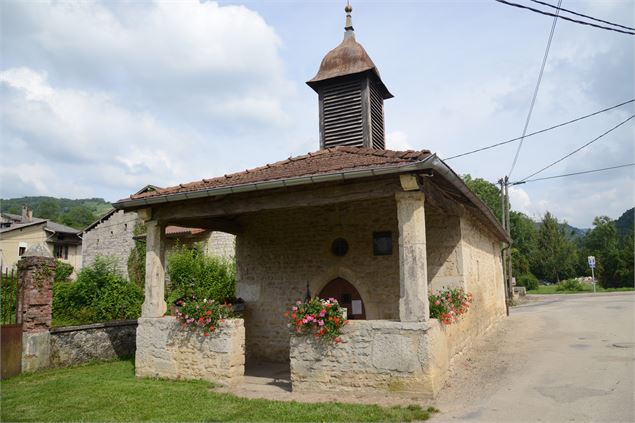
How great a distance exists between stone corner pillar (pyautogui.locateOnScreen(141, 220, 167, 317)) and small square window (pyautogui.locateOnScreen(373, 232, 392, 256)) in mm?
3841

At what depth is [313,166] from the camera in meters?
6.69

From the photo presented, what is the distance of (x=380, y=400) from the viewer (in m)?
5.47

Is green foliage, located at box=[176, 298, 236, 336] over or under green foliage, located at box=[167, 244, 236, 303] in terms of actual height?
under

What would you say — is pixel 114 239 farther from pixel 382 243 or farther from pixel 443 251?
pixel 443 251

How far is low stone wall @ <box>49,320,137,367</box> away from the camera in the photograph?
8.20 meters

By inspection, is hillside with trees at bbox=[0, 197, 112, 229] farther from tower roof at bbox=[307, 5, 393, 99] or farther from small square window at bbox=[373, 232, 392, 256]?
small square window at bbox=[373, 232, 392, 256]

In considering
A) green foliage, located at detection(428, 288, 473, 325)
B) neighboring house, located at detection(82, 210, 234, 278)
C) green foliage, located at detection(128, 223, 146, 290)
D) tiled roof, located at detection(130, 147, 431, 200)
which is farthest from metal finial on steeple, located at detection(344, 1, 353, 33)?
green foliage, located at detection(128, 223, 146, 290)

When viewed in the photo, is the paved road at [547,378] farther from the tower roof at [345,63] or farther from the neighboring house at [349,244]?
the tower roof at [345,63]

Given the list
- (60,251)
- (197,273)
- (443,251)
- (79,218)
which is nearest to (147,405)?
(443,251)

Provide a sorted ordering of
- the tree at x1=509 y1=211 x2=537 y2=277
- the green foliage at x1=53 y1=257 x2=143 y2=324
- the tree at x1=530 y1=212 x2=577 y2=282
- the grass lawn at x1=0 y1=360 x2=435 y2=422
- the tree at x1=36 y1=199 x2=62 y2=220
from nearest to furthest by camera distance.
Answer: the grass lawn at x1=0 y1=360 x2=435 y2=422, the green foliage at x1=53 y1=257 x2=143 y2=324, the tree at x1=530 y1=212 x2=577 y2=282, the tree at x1=509 y1=211 x2=537 y2=277, the tree at x1=36 y1=199 x2=62 y2=220

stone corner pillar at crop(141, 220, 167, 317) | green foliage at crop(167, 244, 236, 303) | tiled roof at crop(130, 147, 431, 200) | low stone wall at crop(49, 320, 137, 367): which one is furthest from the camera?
green foliage at crop(167, 244, 236, 303)

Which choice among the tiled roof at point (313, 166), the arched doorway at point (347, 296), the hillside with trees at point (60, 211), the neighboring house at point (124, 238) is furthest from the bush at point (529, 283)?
the hillside with trees at point (60, 211)

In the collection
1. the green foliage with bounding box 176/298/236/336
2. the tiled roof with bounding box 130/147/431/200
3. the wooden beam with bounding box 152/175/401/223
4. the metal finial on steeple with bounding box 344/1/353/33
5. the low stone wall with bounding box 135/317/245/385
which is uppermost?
the metal finial on steeple with bounding box 344/1/353/33

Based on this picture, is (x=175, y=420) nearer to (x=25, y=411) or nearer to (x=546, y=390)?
(x=25, y=411)
